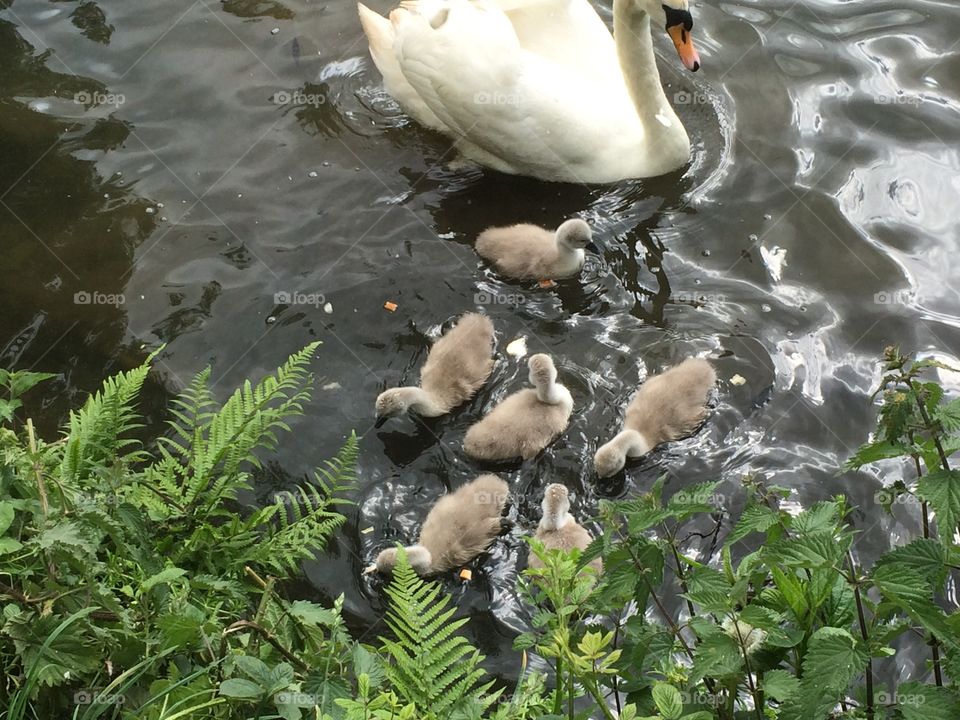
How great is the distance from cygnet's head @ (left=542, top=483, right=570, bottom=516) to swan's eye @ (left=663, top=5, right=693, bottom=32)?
2.58 metres

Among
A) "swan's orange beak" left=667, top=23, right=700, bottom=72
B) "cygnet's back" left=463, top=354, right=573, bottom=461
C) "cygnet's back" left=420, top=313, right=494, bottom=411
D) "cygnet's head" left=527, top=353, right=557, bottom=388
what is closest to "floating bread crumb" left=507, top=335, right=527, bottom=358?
"cygnet's back" left=420, top=313, right=494, bottom=411

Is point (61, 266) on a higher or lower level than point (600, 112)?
lower

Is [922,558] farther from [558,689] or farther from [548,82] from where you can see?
[548,82]

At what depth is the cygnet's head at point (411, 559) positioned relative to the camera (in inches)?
153

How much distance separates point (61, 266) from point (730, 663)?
446cm

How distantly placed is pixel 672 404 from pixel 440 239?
171 centimetres

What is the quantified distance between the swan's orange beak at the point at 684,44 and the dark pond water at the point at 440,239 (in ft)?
1.85

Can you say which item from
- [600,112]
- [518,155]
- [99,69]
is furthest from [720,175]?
[99,69]

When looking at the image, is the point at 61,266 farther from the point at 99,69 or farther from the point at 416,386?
the point at 416,386

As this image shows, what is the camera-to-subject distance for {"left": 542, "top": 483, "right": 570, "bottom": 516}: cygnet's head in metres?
3.92

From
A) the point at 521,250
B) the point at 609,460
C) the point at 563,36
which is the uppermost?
the point at 563,36

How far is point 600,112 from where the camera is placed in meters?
5.32

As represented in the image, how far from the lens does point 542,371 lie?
4.23 m

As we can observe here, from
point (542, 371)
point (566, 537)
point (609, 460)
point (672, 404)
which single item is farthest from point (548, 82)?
point (566, 537)
